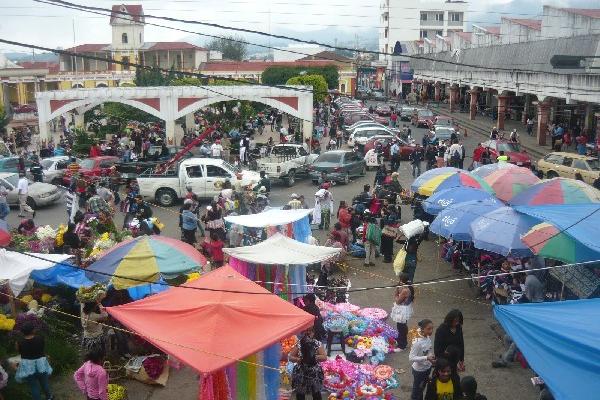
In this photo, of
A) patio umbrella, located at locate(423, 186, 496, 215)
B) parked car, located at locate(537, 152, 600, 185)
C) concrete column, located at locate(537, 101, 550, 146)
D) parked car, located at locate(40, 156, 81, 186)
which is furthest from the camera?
concrete column, located at locate(537, 101, 550, 146)

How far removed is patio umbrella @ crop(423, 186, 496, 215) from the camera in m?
13.2

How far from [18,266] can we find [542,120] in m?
29.1

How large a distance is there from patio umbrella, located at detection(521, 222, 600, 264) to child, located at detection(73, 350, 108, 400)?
6.79 metres

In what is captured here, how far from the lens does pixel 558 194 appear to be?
12.6 metres

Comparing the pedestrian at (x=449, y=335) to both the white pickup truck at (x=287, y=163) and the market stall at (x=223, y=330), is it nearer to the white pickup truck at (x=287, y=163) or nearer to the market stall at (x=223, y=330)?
the market stall at (x=223, y=330)

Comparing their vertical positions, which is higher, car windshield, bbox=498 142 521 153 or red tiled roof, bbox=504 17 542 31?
red tiled roof, bbox=504 17 542 31

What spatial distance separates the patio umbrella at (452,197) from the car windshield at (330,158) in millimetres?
9936

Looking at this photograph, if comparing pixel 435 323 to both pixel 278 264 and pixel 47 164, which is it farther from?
pixel 47 164

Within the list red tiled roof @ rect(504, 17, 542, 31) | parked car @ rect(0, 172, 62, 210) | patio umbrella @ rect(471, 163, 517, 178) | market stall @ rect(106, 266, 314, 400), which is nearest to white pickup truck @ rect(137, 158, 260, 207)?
parked car @ rect(0, 172, 62, 210)

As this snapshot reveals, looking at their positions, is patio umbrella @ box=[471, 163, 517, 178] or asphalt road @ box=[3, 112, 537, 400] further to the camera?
patio umbrella @ box=[471, 163, 517, 178]

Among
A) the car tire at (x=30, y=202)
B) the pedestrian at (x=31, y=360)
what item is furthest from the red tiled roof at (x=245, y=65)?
the pedestrian at (x=31, y=360)

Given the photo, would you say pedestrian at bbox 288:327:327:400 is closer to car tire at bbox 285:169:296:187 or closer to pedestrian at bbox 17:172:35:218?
pedestrian at bbox 17:172:35:218

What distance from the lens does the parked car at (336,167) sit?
918 inches

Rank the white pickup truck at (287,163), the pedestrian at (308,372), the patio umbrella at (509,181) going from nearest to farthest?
1. the pedestrian at (308,372)
2. the patio umbrella at (509,181)
3. the white pickup truck at (287,163)
